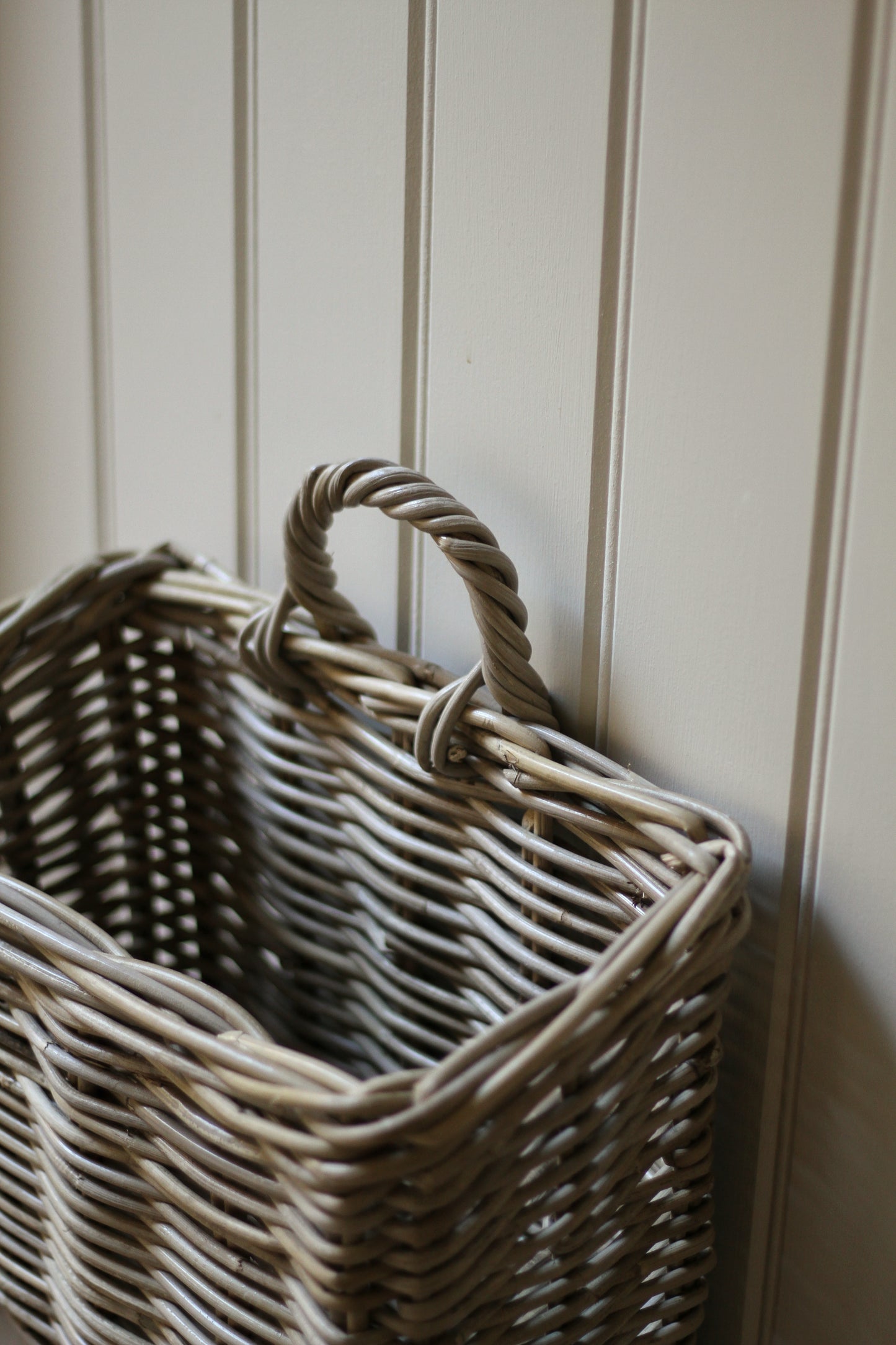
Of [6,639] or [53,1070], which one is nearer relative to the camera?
[53,1070]

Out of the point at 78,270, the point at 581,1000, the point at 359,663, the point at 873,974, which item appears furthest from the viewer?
the point at 78,270

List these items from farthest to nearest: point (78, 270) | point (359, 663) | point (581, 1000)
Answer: point (78, 270) → point (359, 663) → point (581, 1000)

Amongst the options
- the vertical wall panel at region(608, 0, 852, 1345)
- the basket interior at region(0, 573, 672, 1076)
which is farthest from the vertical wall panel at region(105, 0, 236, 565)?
the vertical wall panel at region(608, 0, 852, 1345)

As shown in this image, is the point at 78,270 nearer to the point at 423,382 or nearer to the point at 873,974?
the point at 423,382

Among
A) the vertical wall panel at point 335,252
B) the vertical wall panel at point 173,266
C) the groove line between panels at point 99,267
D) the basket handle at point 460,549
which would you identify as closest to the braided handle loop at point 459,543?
the basket handle at point 460,549

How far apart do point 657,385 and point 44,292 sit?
605 millimetres

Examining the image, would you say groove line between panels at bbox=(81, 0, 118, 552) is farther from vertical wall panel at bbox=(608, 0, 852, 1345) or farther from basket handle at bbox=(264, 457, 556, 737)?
vertical wall panel at bbox=(608, 0, 852, 1345)

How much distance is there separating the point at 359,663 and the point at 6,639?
0.82 ft

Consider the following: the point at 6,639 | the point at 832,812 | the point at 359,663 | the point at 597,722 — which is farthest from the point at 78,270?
the point at 832,812

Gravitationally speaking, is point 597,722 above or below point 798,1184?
above

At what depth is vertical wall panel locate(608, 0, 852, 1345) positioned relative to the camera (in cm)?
48

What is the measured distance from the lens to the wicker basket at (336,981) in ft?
1.24

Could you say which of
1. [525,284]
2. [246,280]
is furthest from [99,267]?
[525,284]

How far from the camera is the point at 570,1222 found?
1.42 ft
